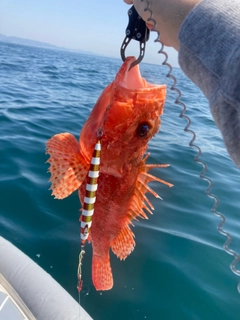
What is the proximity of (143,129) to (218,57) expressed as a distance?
1090 mm

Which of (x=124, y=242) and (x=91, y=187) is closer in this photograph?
(x=91, y=187)

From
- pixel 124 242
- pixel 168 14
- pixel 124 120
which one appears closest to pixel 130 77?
pixel 124 120

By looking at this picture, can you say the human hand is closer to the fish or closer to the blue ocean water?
the fish

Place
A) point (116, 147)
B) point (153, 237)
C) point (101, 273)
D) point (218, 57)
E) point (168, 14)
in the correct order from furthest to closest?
point (153, 237) < point (101, 273) < point (116, 147) < point (168, 14) < point (218, 57)

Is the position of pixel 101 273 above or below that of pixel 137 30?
below

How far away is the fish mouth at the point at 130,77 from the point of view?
1947 millimetres

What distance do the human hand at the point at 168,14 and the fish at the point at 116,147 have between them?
1.17ft

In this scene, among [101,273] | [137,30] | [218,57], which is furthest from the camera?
[101,273]

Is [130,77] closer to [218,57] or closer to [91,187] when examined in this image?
[91,187]

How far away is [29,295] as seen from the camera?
3.11 m

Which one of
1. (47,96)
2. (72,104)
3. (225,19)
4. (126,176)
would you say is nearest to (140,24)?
(225,19)

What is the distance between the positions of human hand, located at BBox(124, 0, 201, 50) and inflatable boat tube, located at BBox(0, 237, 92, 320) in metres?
2.48

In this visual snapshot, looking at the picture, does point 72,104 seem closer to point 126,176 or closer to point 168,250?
point 168,250

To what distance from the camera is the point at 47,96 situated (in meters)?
13.0
